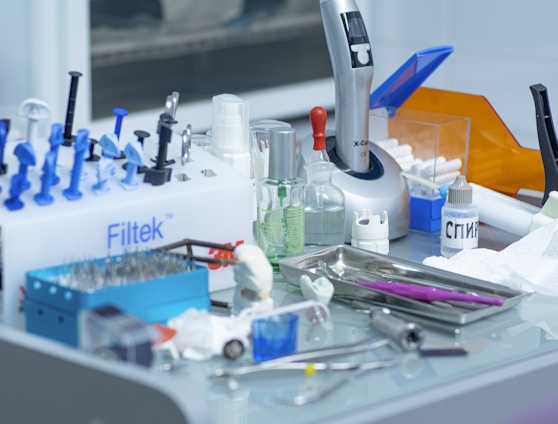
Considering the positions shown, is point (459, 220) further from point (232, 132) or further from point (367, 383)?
point (367, 383)

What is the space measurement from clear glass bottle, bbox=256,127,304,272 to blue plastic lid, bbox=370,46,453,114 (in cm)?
29

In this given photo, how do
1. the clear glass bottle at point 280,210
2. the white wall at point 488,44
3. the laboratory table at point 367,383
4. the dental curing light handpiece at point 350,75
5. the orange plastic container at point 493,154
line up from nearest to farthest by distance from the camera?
1. the laboratory table at point 367,383
2. the clear glass bottle at point 280,210
3. the dental curing light handpiece at point 350,75
4. the orange plastic container at point 493,154
5. the white wall at point 488,44

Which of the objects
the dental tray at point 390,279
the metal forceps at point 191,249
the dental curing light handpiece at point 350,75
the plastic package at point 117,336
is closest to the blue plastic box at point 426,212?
the dental curing light handpiece at point 350,75

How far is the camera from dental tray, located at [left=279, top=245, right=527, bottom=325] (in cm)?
98

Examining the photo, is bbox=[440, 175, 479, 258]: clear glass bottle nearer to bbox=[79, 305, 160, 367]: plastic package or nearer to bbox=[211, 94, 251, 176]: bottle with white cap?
bbox=[211, 94, 251, 176]: bottle with white cap

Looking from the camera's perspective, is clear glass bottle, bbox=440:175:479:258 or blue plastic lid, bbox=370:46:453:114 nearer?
clear glass bottle, bbox=440:175:479:258

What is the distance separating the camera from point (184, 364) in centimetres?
87

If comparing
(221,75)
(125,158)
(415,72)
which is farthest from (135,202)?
(221,75)

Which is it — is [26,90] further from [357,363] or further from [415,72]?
[357,363]

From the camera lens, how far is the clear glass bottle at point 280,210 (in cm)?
111

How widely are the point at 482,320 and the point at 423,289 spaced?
0.21 ft

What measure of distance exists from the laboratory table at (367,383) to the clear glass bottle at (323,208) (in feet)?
0.59

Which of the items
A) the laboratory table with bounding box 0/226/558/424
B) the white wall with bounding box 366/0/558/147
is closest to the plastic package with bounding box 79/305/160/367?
the laboratory table with bounding box 0/226/558/424

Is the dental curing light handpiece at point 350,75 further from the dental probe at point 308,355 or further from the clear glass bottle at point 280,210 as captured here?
the dental probe at point 308,355
